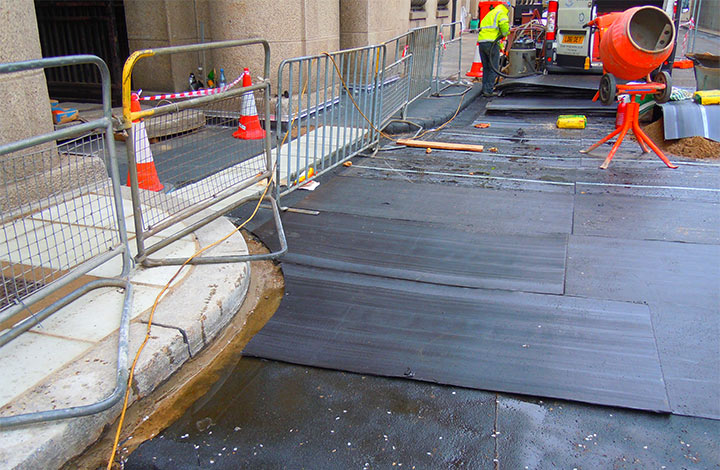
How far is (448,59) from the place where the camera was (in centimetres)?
1872

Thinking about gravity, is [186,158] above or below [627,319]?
above

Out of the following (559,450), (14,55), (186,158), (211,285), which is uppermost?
(14,55)

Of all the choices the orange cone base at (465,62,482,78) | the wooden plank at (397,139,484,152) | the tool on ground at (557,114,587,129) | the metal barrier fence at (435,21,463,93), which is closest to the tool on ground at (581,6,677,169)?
the wooden plank at (397,139,484,152)

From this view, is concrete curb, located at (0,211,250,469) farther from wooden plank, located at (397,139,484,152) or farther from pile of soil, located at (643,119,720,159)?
pile of soil, located at (643,119,720,159)

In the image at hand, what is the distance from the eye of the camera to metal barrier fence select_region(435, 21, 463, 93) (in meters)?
11.8

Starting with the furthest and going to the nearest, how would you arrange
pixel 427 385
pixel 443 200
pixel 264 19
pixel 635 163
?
pixel 264 19 → pixel 635 163 → pixel 443 200 → pixel 427 385

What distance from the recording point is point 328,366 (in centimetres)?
330

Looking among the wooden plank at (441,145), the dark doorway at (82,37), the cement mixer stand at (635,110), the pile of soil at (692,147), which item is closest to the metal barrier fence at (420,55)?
the wooden plank at (441,145)

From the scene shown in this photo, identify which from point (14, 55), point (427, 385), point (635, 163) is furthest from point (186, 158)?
→ point (635, 163)

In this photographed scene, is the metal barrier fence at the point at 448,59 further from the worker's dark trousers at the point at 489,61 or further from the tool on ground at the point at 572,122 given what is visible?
the tool on ground at the point at 572,122

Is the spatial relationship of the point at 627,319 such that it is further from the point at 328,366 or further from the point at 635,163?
the point at 635,163

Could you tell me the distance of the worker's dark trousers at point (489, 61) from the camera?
1200 centimetres

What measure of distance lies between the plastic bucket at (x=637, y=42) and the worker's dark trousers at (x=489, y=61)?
5.19 metres

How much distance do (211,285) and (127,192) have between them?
6.74 ft
